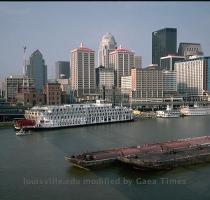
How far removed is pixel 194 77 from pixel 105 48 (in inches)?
1913

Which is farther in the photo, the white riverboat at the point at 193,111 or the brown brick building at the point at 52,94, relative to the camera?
the brown brick building at the point at 52,94

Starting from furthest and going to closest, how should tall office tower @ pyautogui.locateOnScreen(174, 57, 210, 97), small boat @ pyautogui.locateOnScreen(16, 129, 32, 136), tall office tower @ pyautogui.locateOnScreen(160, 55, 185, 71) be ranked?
tall office tower @ pyautogui.locateOnScreen(160, 55, 185, 71)
tall office tower @ pyautogui.locateOnScreen(174, 57, 210, 97)
small boat @ pyautogui.locateOnScreen(16, 129, 32, 136)

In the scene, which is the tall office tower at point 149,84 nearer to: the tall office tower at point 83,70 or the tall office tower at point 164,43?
the tall office tower at point 83,70

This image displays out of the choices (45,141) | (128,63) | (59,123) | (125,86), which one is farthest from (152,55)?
(45,141)

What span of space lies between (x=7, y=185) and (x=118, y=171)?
5925 mm

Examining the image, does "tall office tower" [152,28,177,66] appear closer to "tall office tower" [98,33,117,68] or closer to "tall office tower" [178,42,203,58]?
"tall office tower" [178,42,203,58]

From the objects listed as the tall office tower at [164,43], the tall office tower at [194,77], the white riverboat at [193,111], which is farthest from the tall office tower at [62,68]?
the white riverboat at [193,111]

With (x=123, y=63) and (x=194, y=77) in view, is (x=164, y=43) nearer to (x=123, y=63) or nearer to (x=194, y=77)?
(x=123, y=63)

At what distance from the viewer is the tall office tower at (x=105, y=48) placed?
141625mm

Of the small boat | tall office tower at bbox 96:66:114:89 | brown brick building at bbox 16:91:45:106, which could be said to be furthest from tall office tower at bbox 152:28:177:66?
the small boat

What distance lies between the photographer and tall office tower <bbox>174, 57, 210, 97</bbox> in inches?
4200

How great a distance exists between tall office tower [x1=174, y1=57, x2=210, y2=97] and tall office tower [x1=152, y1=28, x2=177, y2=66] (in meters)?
39.4

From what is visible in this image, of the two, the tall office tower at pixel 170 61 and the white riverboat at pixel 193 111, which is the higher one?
the tall office tower at pixel 170 61

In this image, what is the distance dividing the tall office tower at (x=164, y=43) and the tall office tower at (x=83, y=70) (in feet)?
196
